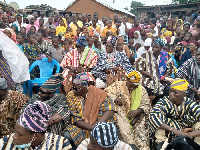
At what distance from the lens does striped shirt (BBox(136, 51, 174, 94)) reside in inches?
202

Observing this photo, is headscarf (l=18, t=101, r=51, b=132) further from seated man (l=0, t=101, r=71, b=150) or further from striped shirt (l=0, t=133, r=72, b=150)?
striped shirt (l=0, t=133, r=72, b=150)

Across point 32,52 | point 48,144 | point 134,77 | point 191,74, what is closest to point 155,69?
point 191,74

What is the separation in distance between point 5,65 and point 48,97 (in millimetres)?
1040

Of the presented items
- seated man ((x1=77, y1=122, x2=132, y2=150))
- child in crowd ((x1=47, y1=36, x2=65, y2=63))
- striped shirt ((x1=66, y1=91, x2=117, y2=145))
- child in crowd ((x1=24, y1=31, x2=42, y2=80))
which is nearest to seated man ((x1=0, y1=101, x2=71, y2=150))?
seated man ((x1=77, y1=122, x2=132, y2=150))

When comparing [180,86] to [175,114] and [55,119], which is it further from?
[55,119]

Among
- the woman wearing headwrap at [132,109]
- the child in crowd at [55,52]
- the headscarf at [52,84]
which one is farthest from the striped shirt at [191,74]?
the child in crowd at [55,52]

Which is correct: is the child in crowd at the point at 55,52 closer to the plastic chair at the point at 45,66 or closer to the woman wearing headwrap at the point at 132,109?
the plastic chair at the point at 45,66

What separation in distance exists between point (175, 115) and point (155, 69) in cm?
203

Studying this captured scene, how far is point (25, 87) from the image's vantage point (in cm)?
611

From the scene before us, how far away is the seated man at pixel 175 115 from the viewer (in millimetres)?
3346

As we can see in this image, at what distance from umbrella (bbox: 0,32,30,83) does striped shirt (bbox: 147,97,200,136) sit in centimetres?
227

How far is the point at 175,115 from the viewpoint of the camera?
11.2ft

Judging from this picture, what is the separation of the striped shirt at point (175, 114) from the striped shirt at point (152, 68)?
1684mm

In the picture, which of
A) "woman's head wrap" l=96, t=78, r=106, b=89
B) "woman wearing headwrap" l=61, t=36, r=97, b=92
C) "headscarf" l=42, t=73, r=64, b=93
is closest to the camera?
"headscarf" l=42, t=73, r=64, b=93
